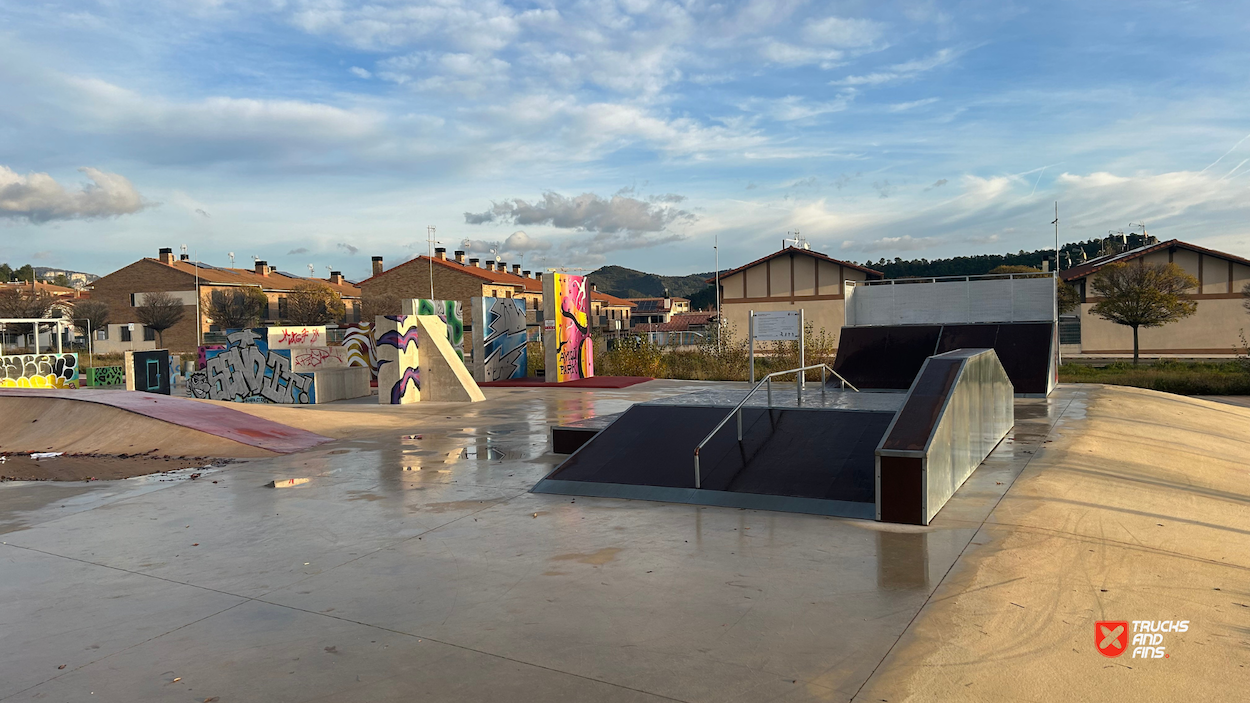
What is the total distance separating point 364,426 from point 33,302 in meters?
48.4

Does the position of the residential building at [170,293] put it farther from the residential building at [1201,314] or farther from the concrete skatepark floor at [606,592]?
the residential building at [1201,314]

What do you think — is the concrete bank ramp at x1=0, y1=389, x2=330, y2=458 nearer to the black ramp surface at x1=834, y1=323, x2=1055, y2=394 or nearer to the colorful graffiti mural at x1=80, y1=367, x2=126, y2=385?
the black ramp surface at x1=834, y1=323, x2=1055, y2=394

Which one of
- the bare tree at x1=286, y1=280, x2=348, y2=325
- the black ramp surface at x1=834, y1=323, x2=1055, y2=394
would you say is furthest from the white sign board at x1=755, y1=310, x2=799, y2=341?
the bare tree at x1=286, y1=280, x2=348, y2=325

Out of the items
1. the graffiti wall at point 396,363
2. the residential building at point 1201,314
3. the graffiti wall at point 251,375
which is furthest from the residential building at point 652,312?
the graffiti wall at point 396,363

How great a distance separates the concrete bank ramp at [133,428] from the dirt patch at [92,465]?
372 mm

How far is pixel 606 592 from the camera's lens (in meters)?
5.52

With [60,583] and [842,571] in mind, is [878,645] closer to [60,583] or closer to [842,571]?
[842,571]

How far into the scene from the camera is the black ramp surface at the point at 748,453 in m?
8.28

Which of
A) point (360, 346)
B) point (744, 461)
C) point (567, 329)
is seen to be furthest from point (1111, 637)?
point (360, 346)

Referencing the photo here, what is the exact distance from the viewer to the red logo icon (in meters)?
4.35

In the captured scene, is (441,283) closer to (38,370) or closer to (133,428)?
(38,370)

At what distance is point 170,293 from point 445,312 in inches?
1860

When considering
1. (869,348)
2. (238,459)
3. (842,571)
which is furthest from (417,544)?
(869,348)

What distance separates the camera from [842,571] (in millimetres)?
5875
